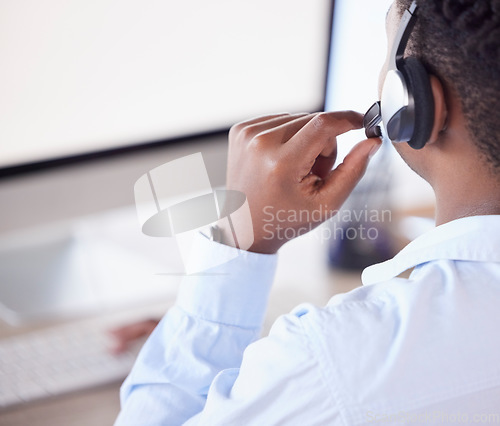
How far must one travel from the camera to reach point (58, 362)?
0.79 meters

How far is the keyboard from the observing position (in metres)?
0.74

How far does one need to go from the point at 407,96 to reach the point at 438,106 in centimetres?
3

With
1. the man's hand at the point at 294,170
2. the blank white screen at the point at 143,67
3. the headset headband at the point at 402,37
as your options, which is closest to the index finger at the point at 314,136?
the man's hand at the point at 294,170

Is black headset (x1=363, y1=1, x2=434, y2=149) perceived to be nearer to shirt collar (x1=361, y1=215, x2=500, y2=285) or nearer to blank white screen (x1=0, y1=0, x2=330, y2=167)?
shirt collar (x1=361, y1=215, x2=500, y2=285)

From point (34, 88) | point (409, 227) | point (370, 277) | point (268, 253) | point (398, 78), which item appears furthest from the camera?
point (409, 227)

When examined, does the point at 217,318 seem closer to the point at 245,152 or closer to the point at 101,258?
the point at 245,152

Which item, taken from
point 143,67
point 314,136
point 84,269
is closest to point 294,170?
point 314,136

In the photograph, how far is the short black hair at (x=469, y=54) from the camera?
40 centimetres

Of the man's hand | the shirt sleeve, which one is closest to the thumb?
the man's hand

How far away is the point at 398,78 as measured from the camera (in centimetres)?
47

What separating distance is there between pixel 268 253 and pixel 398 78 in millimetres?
292

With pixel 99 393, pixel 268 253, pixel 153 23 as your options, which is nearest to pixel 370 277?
pixel 268 253

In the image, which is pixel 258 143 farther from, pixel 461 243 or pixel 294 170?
pixel 461 243

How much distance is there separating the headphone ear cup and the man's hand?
0.48ft
